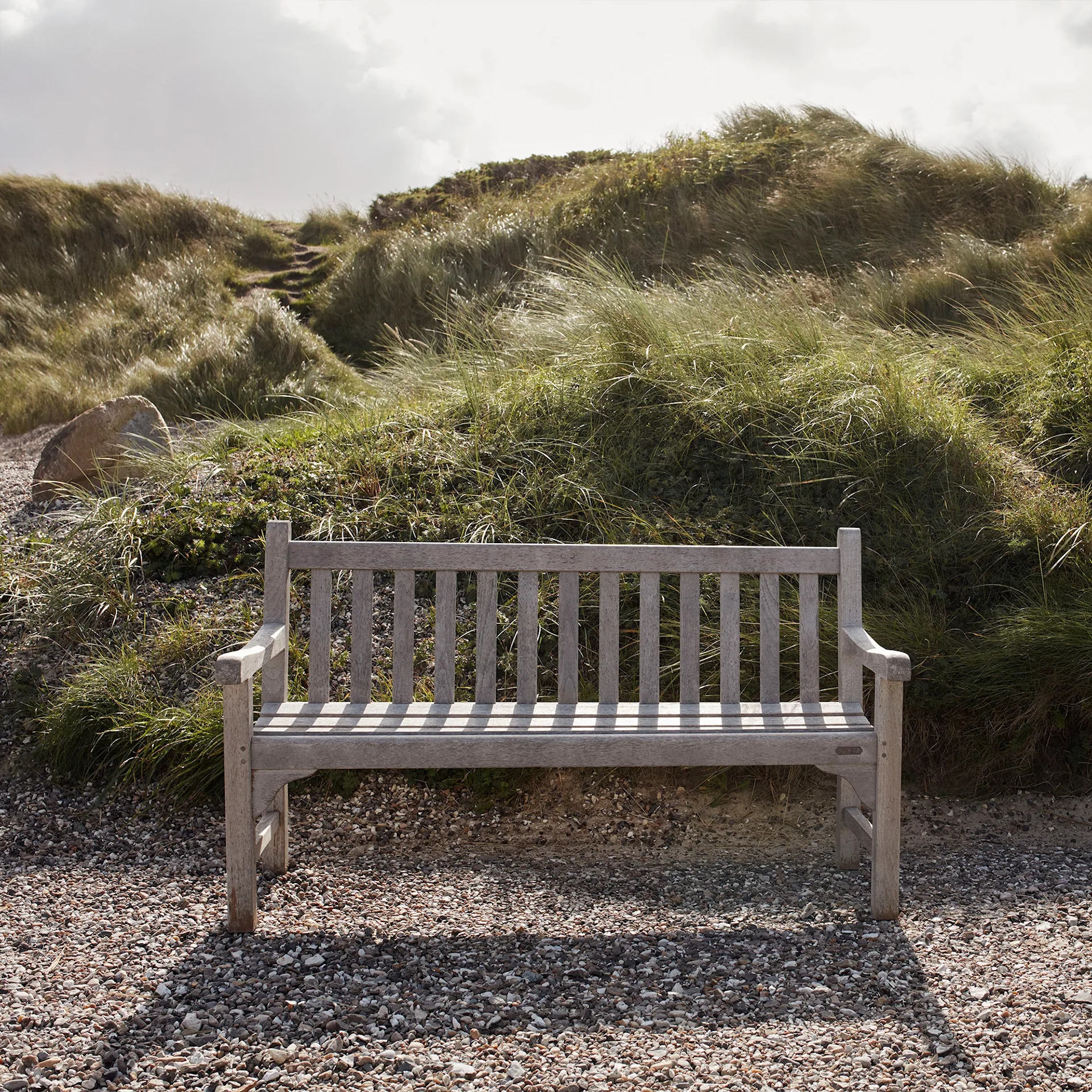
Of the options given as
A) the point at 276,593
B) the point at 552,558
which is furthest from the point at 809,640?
the point at 276,593

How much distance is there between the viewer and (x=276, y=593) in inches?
132

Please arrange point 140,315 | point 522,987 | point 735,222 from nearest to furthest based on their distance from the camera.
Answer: point 522,987, point 735,222, point 140,315

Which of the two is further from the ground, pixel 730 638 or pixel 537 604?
pixel 537 604

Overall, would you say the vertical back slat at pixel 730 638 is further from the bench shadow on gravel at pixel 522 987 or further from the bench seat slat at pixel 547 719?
the bench shadow on gravel at pixel 522 987

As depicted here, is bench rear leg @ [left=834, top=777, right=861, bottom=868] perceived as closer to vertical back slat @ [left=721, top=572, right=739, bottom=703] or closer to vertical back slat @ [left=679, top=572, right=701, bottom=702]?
vertical back slat @ [left=721, top=572, right=739, bottom=703]

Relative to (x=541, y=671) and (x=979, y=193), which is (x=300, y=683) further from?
(x=979, y=193)

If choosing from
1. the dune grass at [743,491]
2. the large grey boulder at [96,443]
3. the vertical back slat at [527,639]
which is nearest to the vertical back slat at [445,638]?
the vertical back slat at [527,639]

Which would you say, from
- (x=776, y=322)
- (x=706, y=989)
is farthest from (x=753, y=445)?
(x=706, y=989)

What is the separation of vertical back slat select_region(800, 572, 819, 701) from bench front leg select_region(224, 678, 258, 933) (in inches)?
74.3

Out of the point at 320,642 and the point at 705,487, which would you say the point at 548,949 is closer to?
the point at 320,642

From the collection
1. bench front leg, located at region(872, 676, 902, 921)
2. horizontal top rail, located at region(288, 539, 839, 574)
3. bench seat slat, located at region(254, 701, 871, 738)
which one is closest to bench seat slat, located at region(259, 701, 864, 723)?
bench seat slat, located at region(254, 701, 871, 738)

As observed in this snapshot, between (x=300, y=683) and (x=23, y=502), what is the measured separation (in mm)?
3842

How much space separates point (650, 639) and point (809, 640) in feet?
1.89

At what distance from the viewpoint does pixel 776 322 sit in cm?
609
